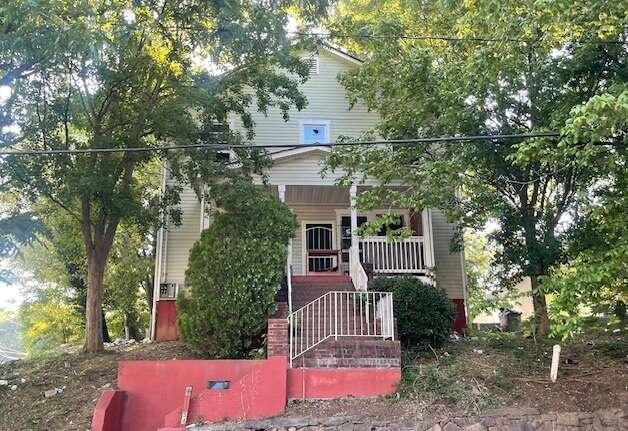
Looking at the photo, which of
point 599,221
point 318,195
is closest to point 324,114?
point 318,195

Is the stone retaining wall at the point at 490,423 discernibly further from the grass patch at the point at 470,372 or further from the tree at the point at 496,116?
the tree at the point at 496,116

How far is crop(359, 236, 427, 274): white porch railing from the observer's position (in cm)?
1319

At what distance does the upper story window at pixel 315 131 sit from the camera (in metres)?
15.8

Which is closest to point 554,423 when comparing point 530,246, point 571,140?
point 530,246

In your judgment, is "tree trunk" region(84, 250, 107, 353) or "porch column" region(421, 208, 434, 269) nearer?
"tree trunk" region(84, 250, 107, 353)

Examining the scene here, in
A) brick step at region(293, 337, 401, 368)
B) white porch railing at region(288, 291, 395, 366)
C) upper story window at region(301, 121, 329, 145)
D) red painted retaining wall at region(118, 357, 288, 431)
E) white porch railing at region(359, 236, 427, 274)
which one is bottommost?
red painted retaining wall at region(118, 357, 288, 431)

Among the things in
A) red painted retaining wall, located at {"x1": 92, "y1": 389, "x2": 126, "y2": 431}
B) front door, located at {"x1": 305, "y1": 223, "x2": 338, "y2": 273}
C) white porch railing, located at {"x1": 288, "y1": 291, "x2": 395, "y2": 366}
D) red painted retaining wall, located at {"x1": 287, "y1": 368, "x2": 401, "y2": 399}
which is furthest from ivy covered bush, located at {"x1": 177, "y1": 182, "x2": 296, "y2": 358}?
front door, located at {"x1": 305, "y1": 223, "x2": 338, "y2": 273}

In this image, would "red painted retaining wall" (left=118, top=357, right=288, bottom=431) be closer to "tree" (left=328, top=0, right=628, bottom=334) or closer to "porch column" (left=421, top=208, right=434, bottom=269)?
"tree" (left=328, top=0, right=628, bottom=334)

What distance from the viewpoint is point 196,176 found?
11.3m

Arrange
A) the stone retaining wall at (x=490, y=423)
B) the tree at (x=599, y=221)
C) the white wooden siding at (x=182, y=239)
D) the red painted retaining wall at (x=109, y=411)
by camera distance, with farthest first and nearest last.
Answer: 1. the white wooden siding at (x=182, y=239)
2. the red painted retaining wall at (x=109, y=411)
3. the stone retaining wall at (x=490, y=423)
4. the tree at (x=599, y=221)

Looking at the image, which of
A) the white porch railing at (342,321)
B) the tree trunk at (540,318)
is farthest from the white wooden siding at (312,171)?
the white porch railing at (342,321)

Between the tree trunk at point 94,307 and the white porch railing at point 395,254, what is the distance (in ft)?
19.8

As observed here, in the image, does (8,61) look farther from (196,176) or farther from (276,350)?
(276,350)

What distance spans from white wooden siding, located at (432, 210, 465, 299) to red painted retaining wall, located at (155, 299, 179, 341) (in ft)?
23.1
